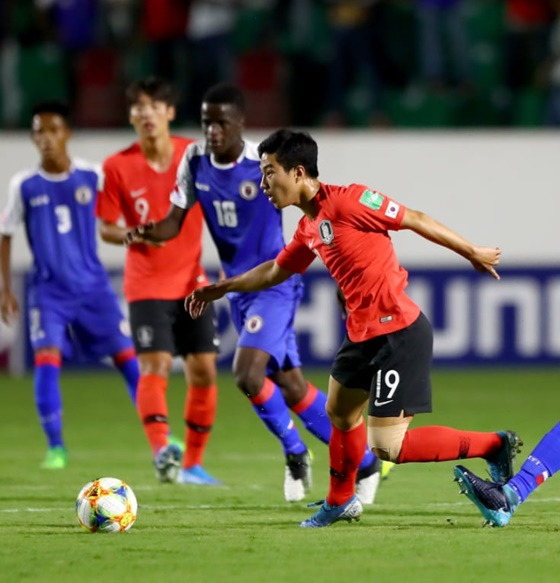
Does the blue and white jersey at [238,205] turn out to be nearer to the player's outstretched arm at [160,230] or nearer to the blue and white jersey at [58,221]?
the player's outstretched arm at [160,230]

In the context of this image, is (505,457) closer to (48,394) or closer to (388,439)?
(388,439)

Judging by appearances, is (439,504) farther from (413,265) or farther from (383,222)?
(413,265)

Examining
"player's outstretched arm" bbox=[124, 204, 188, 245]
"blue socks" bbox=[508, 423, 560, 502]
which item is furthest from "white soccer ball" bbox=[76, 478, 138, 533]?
"blue socks" bbox=[508, 423, 560, 502]

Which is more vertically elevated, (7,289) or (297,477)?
(7,289)

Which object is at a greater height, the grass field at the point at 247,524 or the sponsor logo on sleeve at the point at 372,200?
the sponsor logo on sleeve at the point at 372,200

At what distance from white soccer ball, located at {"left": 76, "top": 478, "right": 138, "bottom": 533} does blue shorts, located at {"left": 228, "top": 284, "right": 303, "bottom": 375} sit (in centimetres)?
146

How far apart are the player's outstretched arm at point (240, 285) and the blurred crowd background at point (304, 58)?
8644 millimetres

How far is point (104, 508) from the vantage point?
6.57 metres

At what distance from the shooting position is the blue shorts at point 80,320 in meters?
9.84

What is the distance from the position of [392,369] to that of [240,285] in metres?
0.86

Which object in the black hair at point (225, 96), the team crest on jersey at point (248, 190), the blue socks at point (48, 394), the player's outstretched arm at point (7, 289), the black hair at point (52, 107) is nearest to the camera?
the black hair at point (225, 96)

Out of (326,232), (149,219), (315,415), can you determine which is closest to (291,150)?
(326,232)

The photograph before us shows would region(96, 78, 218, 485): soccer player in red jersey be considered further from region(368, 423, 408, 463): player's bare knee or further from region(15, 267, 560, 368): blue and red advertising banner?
region(15, 267, 560, 368): blue and red advertising banner

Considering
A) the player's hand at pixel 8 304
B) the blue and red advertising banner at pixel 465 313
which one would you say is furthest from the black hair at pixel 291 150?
the blue and red advertising banner at pixel 465 313
